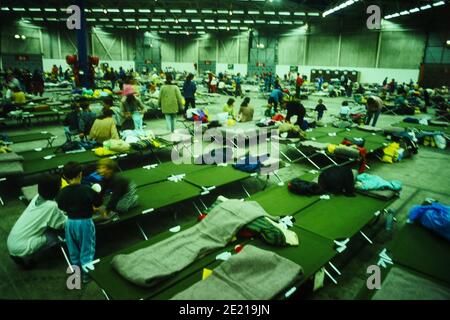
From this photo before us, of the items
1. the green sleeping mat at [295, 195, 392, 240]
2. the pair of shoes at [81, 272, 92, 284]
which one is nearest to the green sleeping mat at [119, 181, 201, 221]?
the pair of shoes at [81, 272, 92, 284]

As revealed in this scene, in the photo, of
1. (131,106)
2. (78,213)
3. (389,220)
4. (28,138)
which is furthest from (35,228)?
(131,106)

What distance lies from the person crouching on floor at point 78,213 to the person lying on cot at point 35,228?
0.73 feet

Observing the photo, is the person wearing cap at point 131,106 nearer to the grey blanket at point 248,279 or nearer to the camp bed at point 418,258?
A: the grey blanket at point 248,279

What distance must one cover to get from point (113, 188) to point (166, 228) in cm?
106

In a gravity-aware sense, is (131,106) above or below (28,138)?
above

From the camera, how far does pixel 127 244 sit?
418 centimetres

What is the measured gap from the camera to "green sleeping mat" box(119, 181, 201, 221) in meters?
4.21

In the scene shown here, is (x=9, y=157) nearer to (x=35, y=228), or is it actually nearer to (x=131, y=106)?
(x=35, y=228)

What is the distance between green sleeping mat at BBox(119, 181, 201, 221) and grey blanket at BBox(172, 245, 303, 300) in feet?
5.37

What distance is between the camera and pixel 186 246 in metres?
3.33

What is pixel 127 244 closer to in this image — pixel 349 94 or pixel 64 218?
pixel 64 218

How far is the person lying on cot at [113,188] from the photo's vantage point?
3764 millimetres

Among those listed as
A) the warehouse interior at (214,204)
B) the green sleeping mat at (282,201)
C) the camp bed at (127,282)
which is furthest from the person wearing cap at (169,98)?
the camp bed at (127,282)

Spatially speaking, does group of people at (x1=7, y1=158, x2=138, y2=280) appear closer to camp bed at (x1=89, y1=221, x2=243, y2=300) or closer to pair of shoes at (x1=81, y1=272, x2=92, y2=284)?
pair of shoes at (x1=81, y1=272, x2=92, y2=284)
